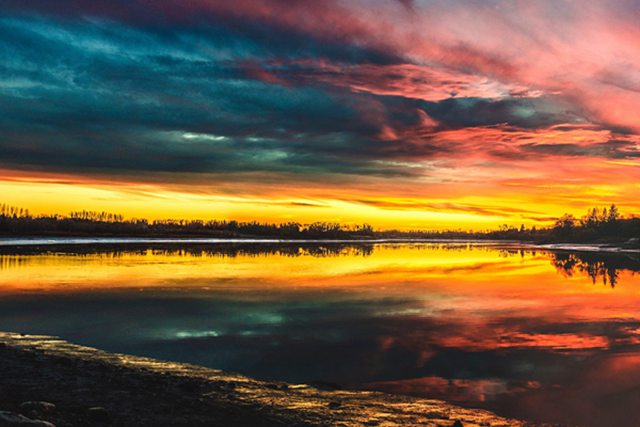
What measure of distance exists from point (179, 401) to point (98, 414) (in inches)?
56.9

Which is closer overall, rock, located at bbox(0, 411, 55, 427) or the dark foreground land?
rock, located at bbox(0, 411, 55, 427)

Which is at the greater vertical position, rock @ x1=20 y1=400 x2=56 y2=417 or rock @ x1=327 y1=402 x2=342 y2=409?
rock @ x1=20 y1=400 x2=56 y2=417

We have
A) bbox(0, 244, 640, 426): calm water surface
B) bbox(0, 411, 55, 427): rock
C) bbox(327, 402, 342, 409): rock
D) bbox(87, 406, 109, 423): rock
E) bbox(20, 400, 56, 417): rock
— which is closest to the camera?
bbox(0, 411, 55, 427): rock

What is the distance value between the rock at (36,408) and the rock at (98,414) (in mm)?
601

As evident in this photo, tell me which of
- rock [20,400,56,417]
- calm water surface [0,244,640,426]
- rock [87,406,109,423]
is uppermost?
rock [20,400,56,417]

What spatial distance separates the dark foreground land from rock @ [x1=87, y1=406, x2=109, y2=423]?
15 mm

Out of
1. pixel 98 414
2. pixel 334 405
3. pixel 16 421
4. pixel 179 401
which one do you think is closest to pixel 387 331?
pixel 334 405

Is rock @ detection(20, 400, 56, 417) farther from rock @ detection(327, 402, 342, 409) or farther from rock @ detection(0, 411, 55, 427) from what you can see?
rock @ detection(327, 402, 342, 409)

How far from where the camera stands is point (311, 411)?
30.4 feet

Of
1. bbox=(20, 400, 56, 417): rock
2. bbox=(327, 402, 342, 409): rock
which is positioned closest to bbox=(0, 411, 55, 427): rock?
bbox=(20, 400, 56, 417): rock

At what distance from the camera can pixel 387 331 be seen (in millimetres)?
16922

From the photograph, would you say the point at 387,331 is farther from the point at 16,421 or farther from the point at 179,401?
the point at 16,421

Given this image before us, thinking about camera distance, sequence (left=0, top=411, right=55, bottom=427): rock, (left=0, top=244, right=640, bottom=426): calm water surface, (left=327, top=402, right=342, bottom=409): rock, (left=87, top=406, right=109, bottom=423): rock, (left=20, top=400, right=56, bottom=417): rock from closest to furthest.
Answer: (left=0, top=411, right=55, bottom=427): rock
(left=20, top=400, right=56, bottom=417): rock
(left=87, top=406, right=109, bottom=423): rock
(left=327, top=402, right=342, bottom=409): rock
(left=0, top=244, right=640, bottom=426): calm water surface

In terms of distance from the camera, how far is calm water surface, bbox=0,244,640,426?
11195 mm
